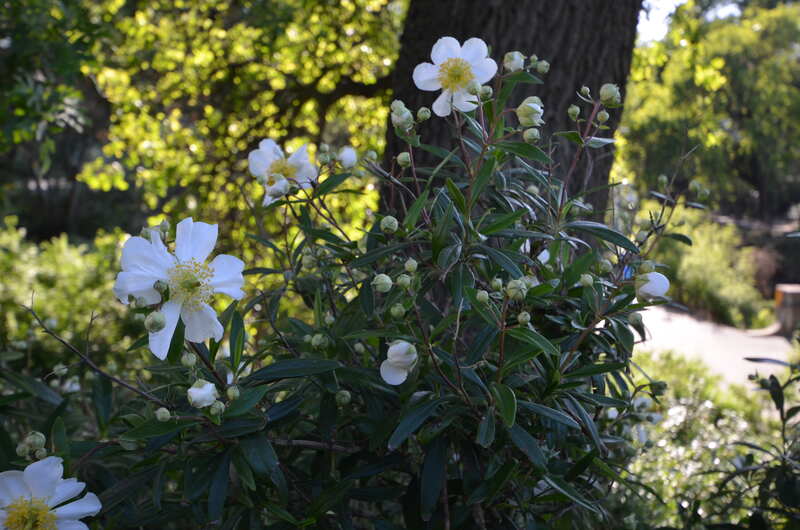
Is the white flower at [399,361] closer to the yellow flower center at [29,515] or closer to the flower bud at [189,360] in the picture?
the flower bud at [189,360]

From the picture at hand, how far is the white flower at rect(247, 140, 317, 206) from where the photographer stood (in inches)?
48.7

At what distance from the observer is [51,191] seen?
47.3ft

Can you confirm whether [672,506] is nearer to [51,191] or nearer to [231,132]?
[231,132]

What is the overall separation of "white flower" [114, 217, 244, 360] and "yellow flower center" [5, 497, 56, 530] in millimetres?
292

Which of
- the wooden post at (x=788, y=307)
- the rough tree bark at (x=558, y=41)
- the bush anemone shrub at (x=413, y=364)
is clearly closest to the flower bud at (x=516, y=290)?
the bush anemone shrub at (x=413, y=364)

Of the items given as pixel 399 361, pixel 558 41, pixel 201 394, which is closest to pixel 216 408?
pixel 201 394

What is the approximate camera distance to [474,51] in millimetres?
1125

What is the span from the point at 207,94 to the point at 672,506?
11.0 feet

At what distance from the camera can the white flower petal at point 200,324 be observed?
0.90 meters

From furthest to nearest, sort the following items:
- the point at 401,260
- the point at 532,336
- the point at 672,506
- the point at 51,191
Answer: the point at 51,191, the point at 672,506, the point at 401,260, the point at 532,336

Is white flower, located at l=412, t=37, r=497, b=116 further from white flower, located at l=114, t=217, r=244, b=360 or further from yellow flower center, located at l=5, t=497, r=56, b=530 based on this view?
yellow flower center, located at l=5, t=497, r=56, b=530

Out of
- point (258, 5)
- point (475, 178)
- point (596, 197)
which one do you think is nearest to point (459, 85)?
point (475, 178)

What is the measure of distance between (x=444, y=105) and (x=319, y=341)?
16.1 inches

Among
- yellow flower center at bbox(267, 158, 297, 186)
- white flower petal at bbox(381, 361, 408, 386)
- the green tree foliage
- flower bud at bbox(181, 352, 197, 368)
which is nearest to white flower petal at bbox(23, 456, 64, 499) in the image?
flower bud at bbox(181, 352, 197, 368)
